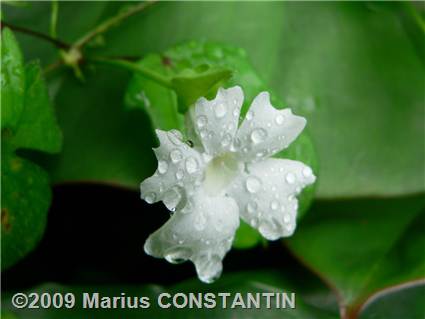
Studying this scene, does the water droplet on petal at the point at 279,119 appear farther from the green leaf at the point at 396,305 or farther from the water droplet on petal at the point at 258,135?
the green leaf at the point at 396,305

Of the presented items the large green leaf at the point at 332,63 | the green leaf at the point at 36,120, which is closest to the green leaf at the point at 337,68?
the large green leaf at the point at 332,63

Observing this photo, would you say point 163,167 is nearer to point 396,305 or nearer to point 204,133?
point 204,133

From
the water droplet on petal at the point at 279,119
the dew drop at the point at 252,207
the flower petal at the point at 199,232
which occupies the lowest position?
the flower petal at the point at 199,232

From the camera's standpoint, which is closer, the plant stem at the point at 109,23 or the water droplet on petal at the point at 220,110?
the water droplet on petal at the point at 220,110

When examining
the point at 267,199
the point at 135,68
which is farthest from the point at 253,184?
the point at 135,68

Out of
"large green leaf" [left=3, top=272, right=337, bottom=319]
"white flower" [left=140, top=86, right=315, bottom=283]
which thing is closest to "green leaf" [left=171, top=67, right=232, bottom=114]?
"white flower" [left=140, top=86, right=315, bottom=283]

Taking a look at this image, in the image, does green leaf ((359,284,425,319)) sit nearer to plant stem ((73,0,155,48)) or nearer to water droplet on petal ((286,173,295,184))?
water droplet on petal ((286,173,295,184))

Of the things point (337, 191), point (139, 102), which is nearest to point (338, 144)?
point (337, 191)
